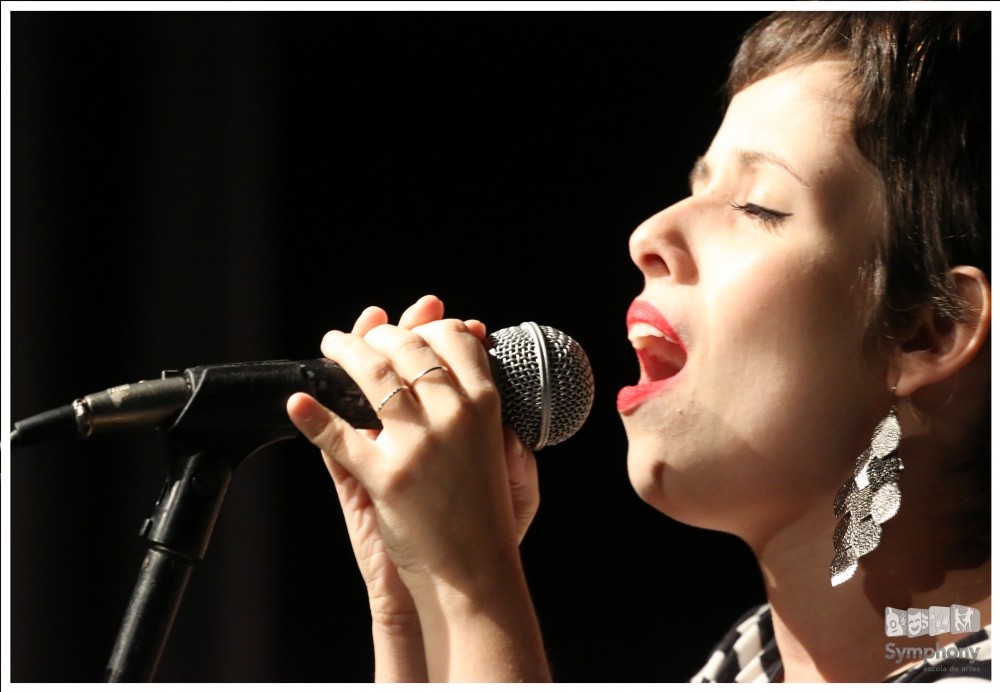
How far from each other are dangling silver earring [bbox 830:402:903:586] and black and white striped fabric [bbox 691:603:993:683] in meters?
0.14

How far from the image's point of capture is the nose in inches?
49.8

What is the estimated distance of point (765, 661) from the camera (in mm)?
1447

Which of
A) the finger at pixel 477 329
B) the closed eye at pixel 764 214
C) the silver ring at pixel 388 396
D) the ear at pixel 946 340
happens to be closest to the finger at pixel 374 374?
the silver ring at pixel 388 396

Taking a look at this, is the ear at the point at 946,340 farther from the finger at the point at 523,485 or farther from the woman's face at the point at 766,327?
the finger at the point at 523,485

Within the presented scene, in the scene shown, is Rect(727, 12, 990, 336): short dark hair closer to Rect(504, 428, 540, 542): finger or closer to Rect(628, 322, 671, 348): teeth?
Rect(628, 322, 671, 348): teeth

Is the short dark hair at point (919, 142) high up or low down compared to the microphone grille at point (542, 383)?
up

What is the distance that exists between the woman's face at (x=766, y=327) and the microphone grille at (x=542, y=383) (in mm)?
181

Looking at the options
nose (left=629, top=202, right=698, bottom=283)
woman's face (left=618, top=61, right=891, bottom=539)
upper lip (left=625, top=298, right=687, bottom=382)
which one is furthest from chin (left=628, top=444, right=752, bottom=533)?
nose (left=629, top=202, right=698, bottom=283)

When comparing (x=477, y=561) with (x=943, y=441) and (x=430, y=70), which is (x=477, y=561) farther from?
(x=430, y=70)

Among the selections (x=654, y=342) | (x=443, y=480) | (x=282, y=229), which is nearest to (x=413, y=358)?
(x=443, y=480)

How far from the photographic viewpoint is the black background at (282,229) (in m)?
1.55

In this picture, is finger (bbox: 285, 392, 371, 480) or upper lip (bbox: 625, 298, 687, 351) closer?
finger (bbox: 285, 392, 371, 480)

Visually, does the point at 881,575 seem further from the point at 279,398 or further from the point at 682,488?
the point at 279,398

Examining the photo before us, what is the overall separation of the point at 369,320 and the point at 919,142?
697 millimetres
